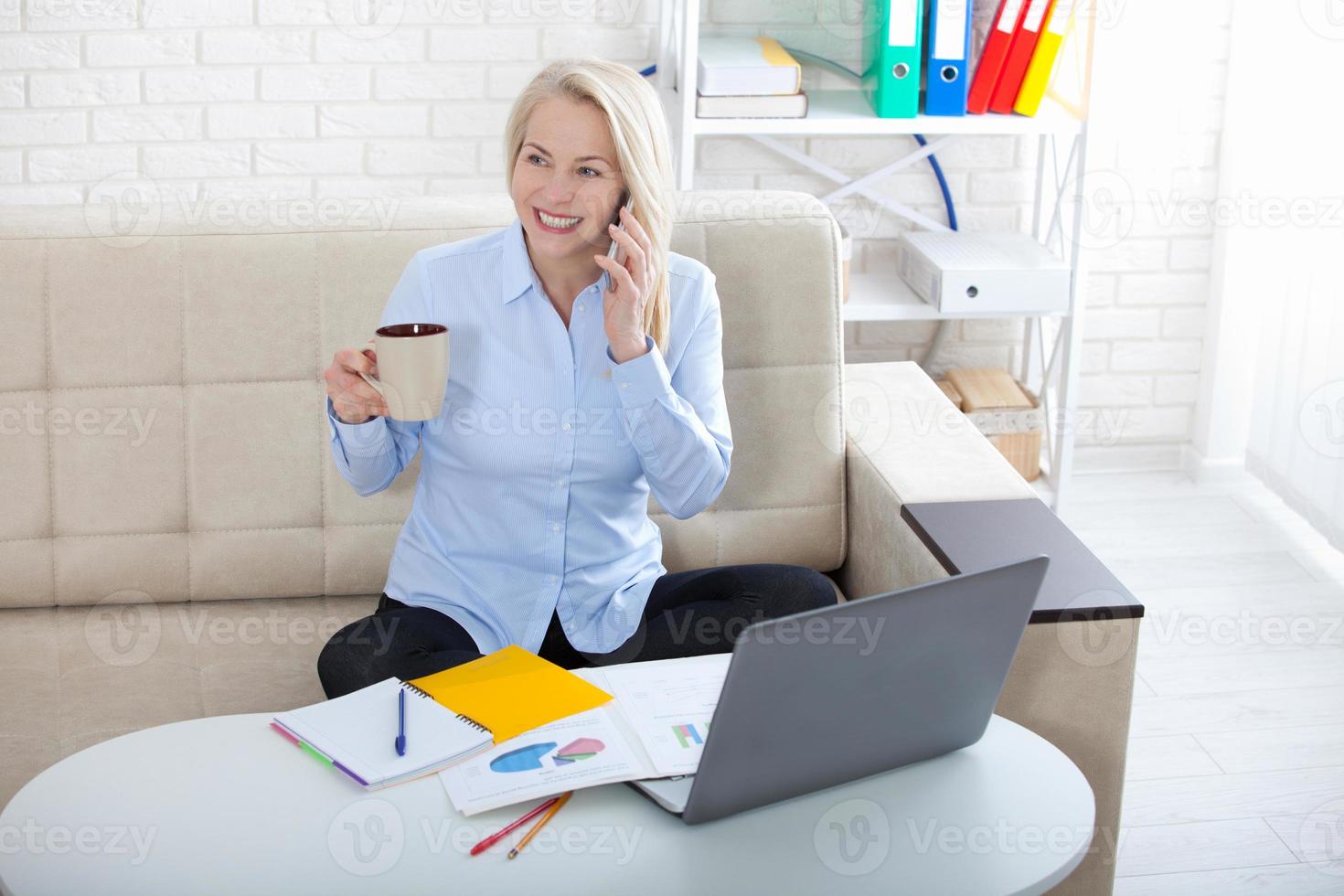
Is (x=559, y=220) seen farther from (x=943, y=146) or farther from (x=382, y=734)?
(x=943, y=146)

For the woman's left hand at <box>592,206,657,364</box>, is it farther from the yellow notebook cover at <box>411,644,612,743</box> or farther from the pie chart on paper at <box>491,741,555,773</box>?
the pie chart on paper at <box>491,741,555,773</box>

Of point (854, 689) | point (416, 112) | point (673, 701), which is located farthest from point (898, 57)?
point (854, 689)

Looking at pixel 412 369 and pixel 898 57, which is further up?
pixel 898 57

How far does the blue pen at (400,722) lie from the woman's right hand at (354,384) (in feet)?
1.41

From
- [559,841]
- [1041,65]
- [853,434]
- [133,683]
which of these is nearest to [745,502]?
[853,434]

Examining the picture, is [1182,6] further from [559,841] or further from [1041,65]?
[559,841]

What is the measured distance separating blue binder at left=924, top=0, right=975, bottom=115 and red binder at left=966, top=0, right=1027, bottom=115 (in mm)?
29

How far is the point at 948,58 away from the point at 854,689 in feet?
6.91

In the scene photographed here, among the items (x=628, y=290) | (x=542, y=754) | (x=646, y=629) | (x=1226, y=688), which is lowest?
(x=1226, y=688)

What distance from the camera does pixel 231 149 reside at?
318cm

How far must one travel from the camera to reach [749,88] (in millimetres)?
2924

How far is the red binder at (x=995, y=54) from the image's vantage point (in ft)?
9.73

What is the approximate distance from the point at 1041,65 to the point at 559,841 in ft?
7.69

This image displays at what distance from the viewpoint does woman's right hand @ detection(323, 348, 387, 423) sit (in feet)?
5.41
